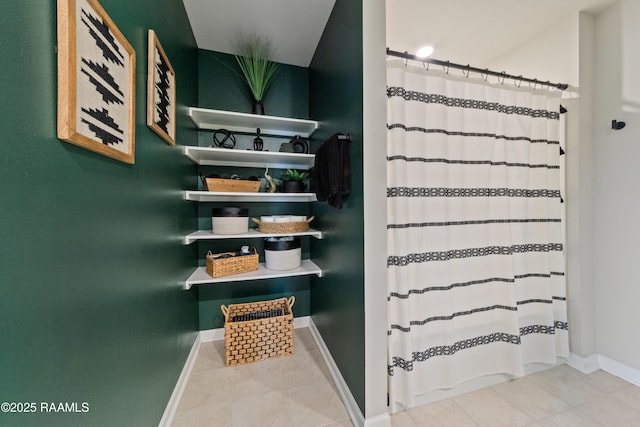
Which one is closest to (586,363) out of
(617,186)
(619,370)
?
(619,370)

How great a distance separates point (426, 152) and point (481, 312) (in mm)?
1103

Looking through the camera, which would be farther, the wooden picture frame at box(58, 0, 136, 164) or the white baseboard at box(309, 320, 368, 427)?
the white baseboard at box(309, 320, 368, 427)

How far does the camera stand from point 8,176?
47 cm

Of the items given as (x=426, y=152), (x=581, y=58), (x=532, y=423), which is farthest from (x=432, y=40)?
(x=532, y=423)

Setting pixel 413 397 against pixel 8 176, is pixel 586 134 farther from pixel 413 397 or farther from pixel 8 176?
pixel 8 176

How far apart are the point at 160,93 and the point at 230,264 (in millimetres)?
1169

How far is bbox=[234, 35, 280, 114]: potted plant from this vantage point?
1.91 metres

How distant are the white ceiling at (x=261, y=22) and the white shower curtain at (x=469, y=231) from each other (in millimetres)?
843

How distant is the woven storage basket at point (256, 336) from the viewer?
1750 millimetres

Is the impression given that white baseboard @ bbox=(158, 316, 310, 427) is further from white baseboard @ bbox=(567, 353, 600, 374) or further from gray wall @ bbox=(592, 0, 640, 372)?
gray wall @ bbox=(592, 0, 640, 372)

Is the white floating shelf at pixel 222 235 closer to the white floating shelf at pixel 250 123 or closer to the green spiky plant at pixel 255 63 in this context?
the white floating shelf at pixel 250 123

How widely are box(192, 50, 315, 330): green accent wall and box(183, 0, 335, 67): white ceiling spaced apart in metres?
0.20

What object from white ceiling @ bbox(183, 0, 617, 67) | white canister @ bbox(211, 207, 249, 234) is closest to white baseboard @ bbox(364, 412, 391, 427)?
white canister @ bbox(211, 207, 249, 234)

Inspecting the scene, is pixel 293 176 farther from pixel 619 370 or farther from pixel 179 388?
pixel 619 370
